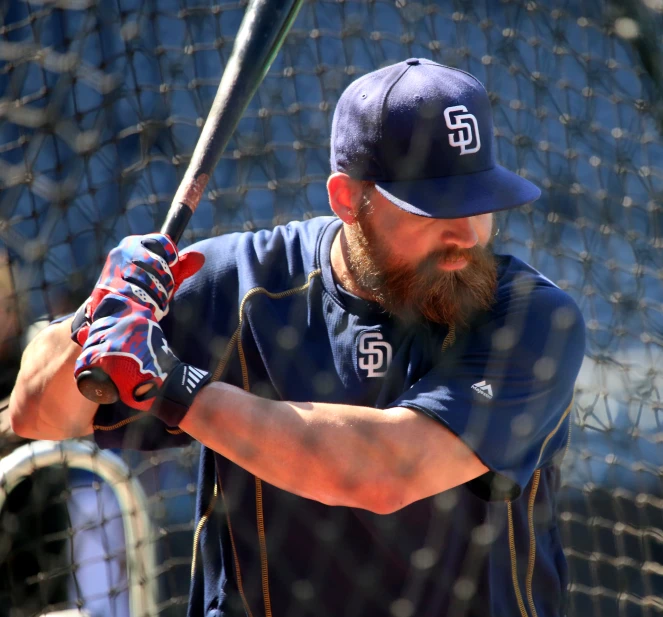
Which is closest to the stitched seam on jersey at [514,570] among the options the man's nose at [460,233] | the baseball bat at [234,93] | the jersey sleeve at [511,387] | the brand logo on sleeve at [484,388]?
the jersey sleeve at [511,387]

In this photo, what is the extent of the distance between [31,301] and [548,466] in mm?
2305

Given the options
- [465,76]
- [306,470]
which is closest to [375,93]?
[465,76]

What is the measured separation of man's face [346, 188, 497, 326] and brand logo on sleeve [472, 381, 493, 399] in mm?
123

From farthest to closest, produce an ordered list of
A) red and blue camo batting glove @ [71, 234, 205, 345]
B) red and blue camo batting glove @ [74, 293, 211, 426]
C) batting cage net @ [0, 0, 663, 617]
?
Result: batting cage net @ [0, 0, 663, 617]
red and blue camo batting glove @ [71, 234, 205, 345]
red and blue camo batting glove @ [74, 293, 211, 426]

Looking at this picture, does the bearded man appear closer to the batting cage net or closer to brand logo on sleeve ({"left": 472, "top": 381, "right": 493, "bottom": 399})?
brand logo on sleeve ({"left": 472, "top": 381, "right": 493, "bottom": 399})

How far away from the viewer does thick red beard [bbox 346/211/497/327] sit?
1.54 meters

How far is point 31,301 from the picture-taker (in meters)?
3.42

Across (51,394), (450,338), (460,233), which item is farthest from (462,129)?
(51,394)

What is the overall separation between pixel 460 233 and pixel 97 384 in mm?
630

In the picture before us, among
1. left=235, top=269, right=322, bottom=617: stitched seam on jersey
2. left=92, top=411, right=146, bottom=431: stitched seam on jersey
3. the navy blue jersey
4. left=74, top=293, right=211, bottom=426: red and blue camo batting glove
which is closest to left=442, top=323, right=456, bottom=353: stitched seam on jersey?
the navy blue jersey

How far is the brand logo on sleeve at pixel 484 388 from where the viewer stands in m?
1.49

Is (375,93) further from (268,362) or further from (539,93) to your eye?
(539,93)

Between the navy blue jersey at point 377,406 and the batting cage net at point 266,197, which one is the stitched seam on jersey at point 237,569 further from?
the batting cage net at point 266,197

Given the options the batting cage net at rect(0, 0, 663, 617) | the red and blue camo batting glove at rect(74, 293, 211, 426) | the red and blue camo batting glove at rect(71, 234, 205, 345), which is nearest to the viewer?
the red and blue camo batting glove at rect(74, 293, 211, 426)
